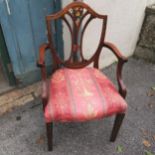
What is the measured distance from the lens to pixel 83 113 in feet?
3.89

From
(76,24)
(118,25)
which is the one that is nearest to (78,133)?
(76,24)

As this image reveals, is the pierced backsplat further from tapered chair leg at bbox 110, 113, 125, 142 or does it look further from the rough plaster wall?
tapered chair leg at bbox 110, 113, 125, 142

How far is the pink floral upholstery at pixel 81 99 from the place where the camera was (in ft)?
3.88

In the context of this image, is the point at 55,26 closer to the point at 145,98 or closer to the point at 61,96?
the point at 61,96

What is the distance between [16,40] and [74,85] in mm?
735

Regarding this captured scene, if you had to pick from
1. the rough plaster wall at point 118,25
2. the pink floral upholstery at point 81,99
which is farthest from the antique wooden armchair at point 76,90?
the rough plaster wall at point 118,25

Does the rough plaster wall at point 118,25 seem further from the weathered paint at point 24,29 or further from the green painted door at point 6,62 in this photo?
the green painted door at point 6,62

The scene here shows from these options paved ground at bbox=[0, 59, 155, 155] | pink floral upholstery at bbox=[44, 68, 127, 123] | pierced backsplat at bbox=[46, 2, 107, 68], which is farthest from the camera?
paved ground at bbox=[0, 59, 155, 155]

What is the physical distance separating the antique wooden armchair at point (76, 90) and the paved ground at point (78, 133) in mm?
124

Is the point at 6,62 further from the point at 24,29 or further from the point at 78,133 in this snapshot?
the point at 78,133

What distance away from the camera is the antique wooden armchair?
119 cm

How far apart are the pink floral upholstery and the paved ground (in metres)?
0.42

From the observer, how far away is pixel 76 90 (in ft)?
4.22

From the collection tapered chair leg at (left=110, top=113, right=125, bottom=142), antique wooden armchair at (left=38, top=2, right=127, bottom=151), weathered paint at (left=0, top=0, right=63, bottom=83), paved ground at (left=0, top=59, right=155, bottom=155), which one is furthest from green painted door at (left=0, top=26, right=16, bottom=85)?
tapered chair leg at (left=110, top=113, right=125, bottom=142)
